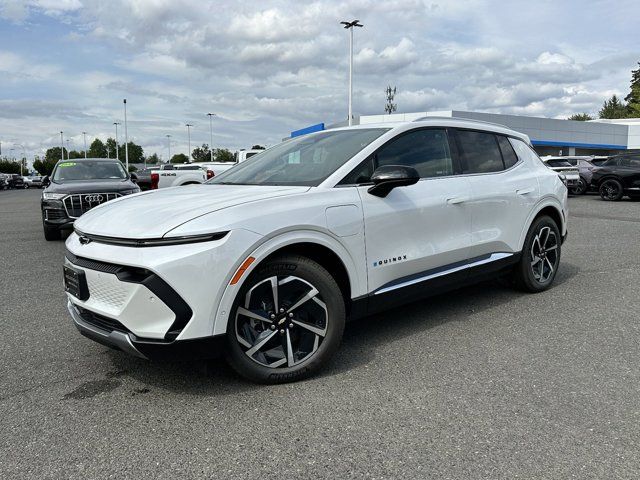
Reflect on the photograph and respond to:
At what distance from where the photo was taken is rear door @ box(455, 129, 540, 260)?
14.7 ft

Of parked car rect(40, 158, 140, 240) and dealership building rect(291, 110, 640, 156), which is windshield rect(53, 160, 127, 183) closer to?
Answer: parked car rect(40, 158, 140, 240)

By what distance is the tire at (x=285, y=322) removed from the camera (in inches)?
120

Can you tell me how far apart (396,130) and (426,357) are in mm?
1700

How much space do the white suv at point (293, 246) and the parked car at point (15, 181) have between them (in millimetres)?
58429

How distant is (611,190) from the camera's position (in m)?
19.0

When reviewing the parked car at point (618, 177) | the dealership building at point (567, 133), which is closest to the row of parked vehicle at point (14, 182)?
the dealership building at point (567, 133)

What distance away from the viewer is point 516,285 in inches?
210

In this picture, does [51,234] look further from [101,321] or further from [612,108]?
[612,108]

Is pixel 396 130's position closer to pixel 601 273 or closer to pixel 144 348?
pixel 144 348

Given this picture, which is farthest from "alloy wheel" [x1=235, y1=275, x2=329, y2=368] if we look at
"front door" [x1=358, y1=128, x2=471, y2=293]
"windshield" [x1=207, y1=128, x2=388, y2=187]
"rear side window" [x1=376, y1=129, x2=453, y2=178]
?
"rear side window" [x1=376, y1=129, x2=453, y2=178]

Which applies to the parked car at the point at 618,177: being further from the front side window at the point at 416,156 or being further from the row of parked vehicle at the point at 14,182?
the row of parked vehicle at the point at 14,182

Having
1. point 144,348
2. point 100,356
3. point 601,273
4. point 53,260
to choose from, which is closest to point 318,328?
point 144,348

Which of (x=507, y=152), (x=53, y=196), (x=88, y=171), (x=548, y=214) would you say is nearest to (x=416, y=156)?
(x=507, y=152)

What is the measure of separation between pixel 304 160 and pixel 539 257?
2.79 m
